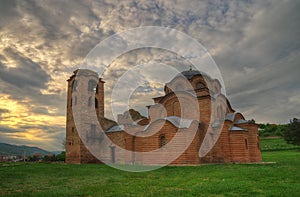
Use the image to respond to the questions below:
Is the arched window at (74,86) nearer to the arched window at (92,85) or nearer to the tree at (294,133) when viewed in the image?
the arched window at (92,85)

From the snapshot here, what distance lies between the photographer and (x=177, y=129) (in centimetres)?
2011

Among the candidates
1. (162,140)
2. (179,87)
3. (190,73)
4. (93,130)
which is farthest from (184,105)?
(93,130)

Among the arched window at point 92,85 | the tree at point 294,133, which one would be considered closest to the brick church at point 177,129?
the arched window at point 92,85

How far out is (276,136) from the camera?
215ft

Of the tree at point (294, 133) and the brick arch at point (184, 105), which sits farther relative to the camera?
the tree at point (294, 133)

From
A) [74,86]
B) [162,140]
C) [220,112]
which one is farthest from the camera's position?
[74,86]

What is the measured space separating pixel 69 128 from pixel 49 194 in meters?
19.3

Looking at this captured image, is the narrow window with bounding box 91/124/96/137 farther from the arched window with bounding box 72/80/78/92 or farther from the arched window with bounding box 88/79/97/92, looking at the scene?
the arched window with bounding box 72/80/78/92

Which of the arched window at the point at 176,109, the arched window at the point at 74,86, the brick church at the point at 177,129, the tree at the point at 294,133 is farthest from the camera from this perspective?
the tree at the point at 294,133

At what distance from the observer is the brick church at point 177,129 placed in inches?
815

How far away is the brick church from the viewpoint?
20.7 meters

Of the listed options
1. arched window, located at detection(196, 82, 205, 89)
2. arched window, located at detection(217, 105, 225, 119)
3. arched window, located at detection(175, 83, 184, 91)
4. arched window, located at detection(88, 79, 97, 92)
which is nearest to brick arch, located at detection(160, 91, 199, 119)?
arched window, located at detection(175, 83, 184, 91)

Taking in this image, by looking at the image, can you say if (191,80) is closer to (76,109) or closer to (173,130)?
(173,130)

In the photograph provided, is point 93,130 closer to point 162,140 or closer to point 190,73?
point 162,140
